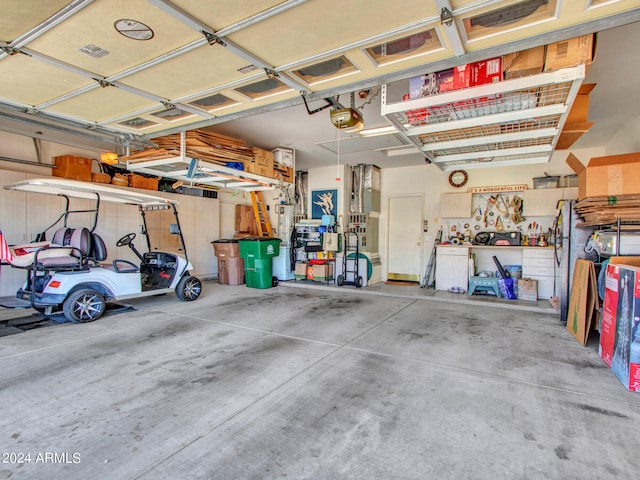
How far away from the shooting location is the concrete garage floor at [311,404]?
171 centimetres

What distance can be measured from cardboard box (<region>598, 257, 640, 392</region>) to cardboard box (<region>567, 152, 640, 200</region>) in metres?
0.98

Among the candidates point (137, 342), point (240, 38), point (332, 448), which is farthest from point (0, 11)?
point (332, 448)

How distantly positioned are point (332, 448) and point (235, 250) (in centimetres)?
620

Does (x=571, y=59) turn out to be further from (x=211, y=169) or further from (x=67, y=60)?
(x=211, y=169)

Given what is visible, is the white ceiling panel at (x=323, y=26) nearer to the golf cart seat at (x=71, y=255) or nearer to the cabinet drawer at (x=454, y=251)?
the golf cart seat at (x=71, y=255)

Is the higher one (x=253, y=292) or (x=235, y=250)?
(x=235, y=250)

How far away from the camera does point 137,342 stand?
3.62 meters

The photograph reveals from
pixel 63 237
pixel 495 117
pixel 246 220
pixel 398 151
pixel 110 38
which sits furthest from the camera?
pixel 246 220

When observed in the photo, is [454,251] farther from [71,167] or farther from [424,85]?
[71,167]

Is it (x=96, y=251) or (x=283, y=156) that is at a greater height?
(x=283, y=156)

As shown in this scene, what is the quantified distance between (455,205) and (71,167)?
25.4 feet

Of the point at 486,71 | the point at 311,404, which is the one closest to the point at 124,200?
the point at 311,404

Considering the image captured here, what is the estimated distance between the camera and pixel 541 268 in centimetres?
620

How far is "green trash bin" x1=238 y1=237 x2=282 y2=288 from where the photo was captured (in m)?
7.15
